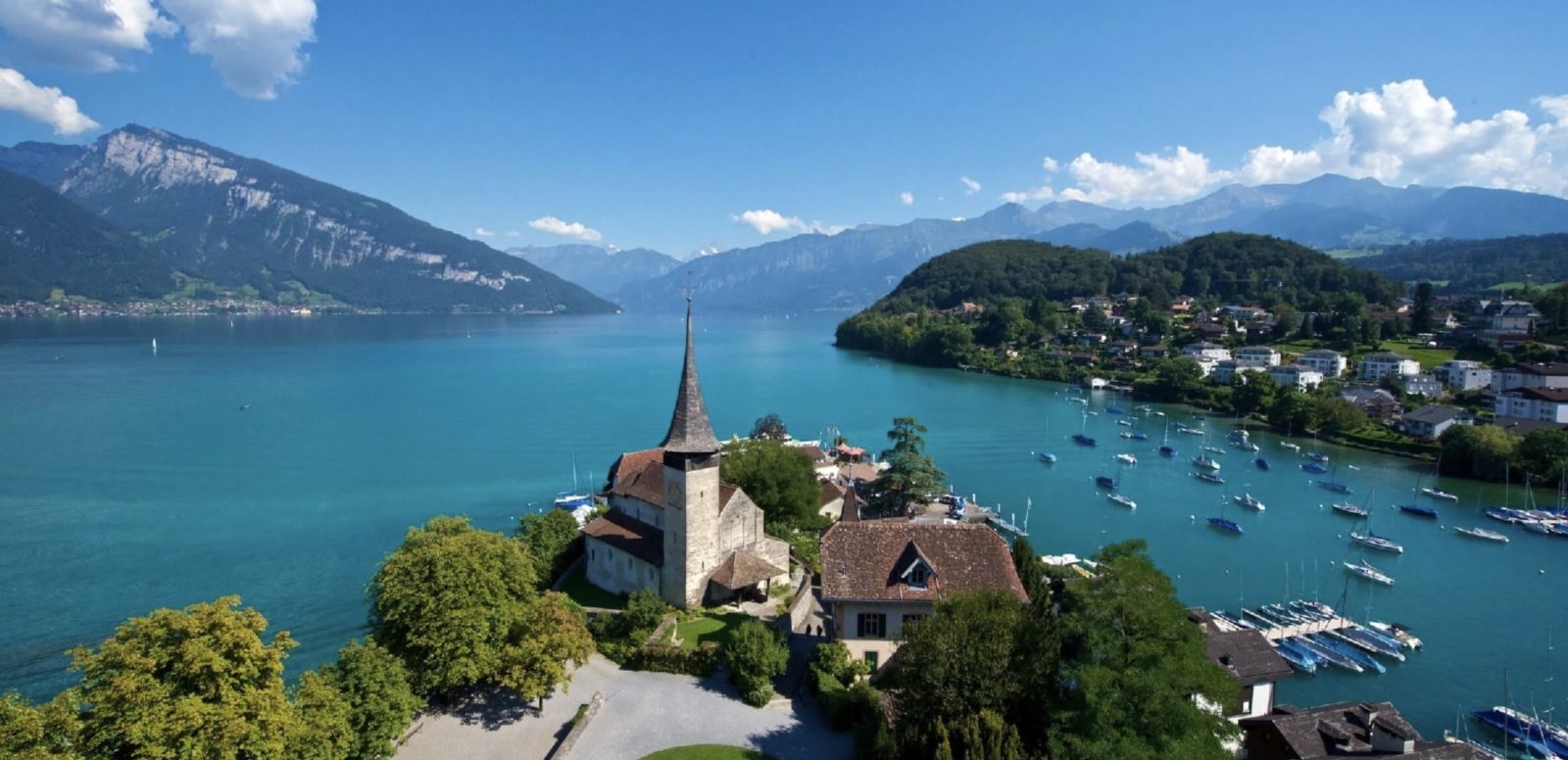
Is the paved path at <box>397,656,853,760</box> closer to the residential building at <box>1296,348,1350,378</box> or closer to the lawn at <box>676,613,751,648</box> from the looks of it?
the lawn at <box>676,613,751,648</box>

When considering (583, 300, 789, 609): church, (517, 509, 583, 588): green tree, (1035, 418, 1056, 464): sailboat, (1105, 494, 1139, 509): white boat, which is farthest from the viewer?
(1035, 418, 1056, 464): sailboat

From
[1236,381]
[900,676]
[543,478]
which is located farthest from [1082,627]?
[1236,381]

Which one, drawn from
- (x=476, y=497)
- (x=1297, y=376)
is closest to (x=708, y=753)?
(x=476, y=497)

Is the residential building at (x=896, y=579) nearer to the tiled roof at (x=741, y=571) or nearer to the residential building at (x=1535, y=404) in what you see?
the tiled roof at (x=741, y=571)

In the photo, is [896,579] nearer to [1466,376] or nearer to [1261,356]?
[1466,376]

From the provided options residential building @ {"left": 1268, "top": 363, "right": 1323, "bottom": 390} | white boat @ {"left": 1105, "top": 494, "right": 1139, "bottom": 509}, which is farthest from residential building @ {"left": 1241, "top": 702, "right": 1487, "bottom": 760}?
residential building @ {"left": 1268, "top": 363, "right": 1323, "bottom": 390}

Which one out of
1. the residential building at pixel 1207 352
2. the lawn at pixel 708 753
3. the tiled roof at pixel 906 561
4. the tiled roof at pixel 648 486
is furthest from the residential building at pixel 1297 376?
the lawn at pixel 708 753
